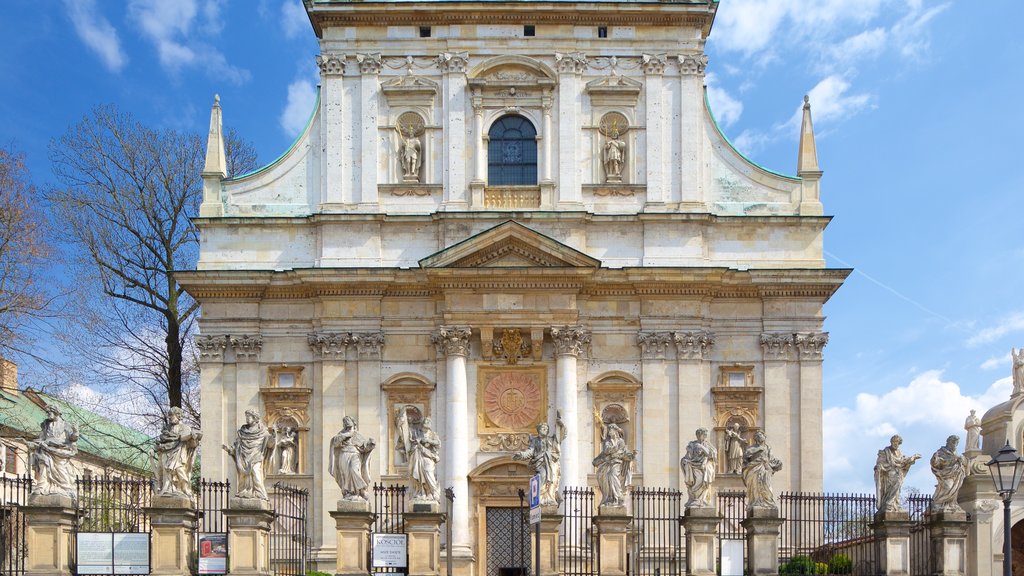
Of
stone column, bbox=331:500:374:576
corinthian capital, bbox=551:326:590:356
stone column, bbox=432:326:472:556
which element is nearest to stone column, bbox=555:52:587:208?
corinthian capital, bbox=551:326:590:356

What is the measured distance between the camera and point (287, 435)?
106 feet

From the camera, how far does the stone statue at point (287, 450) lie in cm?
3231

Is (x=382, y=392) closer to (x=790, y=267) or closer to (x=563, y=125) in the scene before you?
(x=563, y=125)

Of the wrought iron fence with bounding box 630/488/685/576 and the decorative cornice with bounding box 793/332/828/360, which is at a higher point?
the decorative cornice with bounding box 793/332/828/360

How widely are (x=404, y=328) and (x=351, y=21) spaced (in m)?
8.22

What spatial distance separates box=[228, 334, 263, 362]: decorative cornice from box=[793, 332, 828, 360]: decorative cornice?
13.7 metres

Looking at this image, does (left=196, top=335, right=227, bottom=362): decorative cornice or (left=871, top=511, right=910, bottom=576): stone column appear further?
(left=196, top=335, right=227, bottom=362): decorative cornice

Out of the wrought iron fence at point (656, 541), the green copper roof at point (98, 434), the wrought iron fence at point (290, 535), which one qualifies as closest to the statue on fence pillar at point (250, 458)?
the wrought iron fence at point (290, 535)

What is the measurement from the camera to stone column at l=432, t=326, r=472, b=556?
31719mm

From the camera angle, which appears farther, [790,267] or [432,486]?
[790,267]

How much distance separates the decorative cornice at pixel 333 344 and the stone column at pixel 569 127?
6510 mm

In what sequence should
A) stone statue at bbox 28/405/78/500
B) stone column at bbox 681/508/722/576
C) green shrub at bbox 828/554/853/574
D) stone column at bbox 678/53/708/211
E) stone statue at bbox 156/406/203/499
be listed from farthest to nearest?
stone column at bbox 678/53/708/211 → green shrub at bbox 828/554/853/574 → stone column at bbox 681/508/722/576 → stone statue at bbox 156/406/203/499 → stone statue at bbox 28/405/78/500

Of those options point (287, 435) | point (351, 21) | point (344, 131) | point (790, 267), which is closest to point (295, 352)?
point (287, 435)

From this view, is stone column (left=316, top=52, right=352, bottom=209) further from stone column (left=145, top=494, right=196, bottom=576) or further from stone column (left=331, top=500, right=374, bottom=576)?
stone column (left=145, top=494, right=196, bottom=576)
